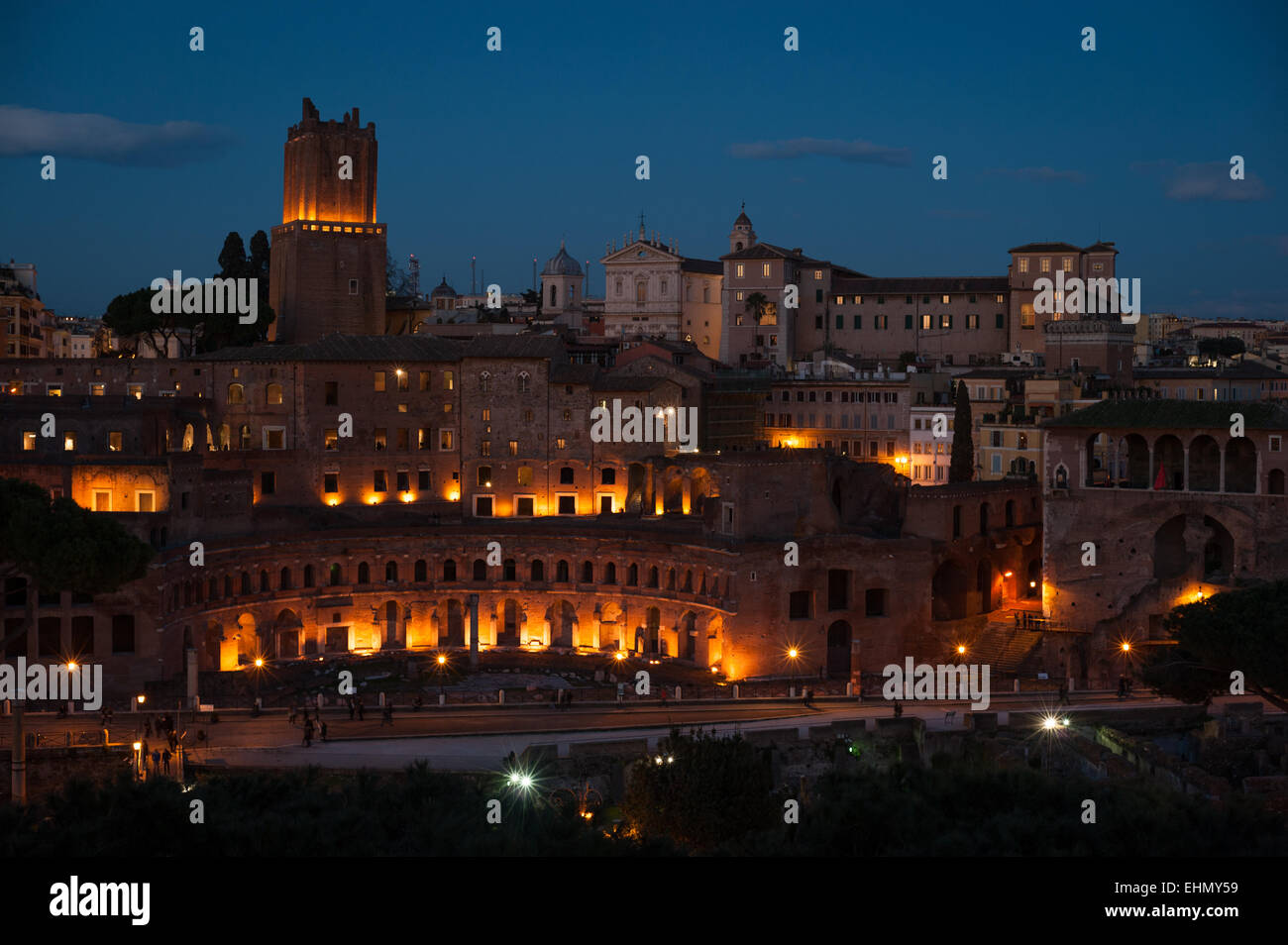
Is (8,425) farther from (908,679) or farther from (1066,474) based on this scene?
(1066,474)

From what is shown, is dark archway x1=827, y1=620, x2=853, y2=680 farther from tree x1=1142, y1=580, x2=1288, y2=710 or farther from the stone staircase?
tree x1=1142, y1=580, x2=1288, y2=710

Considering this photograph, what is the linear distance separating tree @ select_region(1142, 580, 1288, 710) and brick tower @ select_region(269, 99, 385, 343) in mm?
46578

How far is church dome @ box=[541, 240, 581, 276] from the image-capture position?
10625cm

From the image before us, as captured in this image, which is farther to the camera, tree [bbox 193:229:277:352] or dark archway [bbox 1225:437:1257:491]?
tree [bbox 193:229:277:352]

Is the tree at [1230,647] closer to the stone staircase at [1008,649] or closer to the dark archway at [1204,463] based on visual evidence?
the stone staircase at [1008,649]

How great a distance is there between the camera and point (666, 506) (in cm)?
6725

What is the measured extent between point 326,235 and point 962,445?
3247cm

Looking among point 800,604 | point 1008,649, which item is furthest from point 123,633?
point 1008,649

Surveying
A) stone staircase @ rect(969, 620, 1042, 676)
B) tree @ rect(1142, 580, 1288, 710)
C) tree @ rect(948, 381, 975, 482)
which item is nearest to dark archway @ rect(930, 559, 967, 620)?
stone staircase @ rect(969, 620, 1042, 676)

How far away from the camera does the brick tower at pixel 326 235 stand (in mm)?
75688

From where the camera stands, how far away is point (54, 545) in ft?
143

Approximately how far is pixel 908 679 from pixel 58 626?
2909cm

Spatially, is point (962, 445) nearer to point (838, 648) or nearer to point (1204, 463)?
point (1204, 463)
